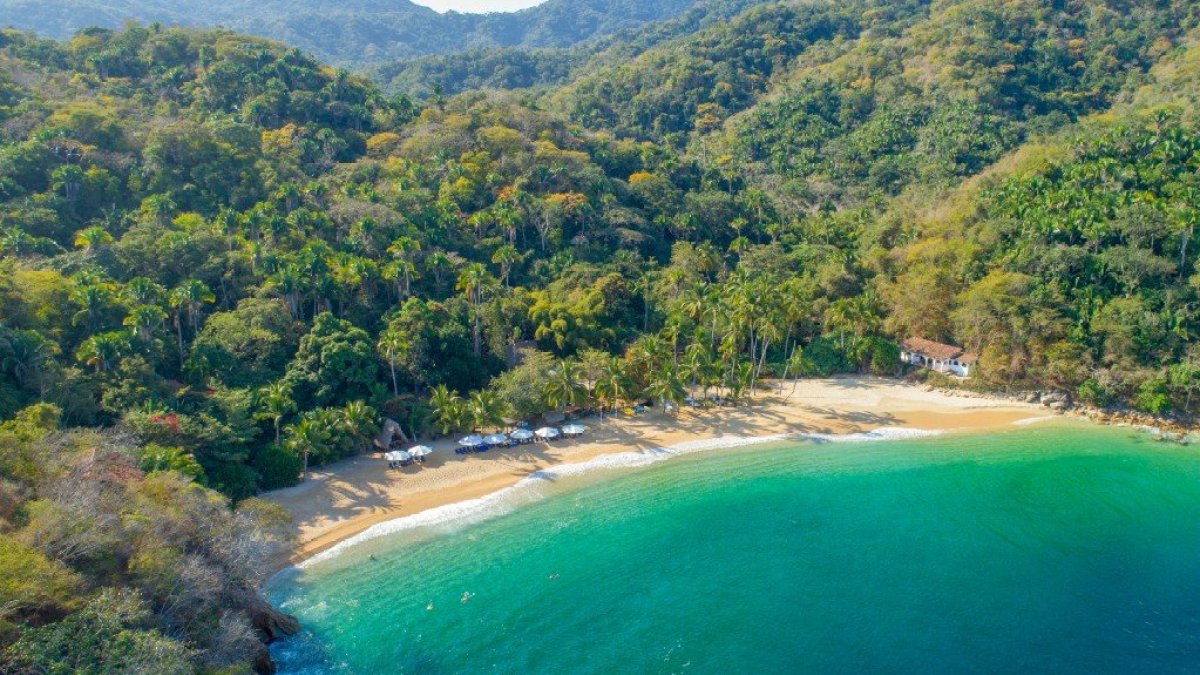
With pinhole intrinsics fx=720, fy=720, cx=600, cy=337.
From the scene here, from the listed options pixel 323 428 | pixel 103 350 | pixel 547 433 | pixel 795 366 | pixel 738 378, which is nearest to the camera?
pixel 103 350

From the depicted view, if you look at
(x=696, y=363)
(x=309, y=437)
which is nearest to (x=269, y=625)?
(x=309, y=437)

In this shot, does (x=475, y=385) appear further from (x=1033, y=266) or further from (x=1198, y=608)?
(x=1033, y=266)

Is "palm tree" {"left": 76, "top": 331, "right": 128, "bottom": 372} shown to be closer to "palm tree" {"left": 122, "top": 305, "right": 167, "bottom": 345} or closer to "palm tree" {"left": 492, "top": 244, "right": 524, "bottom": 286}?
"palm tree" {"left": 122, "top": 305, "right": 167, "bottom": 345}

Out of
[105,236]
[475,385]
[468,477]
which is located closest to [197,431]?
[468,477]

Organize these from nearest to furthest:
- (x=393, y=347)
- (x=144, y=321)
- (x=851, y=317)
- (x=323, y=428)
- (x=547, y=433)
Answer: (x=144, y=321), (x=323, y=428), (x=393, y=347), (x=547, y=433), (x=851, y=317)

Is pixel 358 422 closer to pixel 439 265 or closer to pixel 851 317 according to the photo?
pixel 439 265

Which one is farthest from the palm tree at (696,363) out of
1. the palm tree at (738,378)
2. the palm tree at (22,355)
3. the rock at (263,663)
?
the palm tree at (22,355)

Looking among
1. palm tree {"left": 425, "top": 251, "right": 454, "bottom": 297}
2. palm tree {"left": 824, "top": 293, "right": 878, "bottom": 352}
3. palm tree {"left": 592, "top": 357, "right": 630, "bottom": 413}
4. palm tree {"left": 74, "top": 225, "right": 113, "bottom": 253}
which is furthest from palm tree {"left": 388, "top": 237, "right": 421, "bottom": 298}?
palm tree {"left": 824, "top": 293, "right": 878, "bottom": 352}
